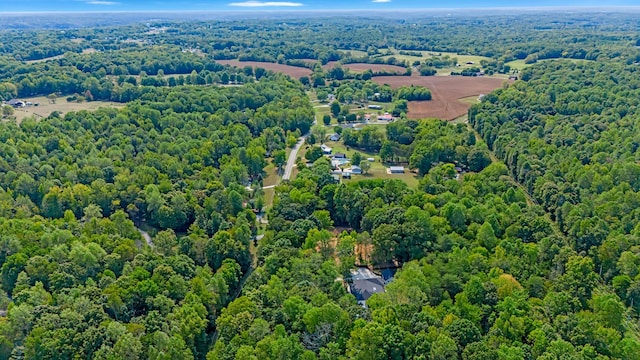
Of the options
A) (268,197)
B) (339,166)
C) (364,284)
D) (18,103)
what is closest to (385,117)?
(339,166)

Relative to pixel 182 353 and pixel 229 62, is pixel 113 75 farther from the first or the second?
pixel 182 353

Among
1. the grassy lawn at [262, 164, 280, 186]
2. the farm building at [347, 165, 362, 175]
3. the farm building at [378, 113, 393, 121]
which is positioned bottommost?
the grassy lawn at [262, 164, 280, 186]

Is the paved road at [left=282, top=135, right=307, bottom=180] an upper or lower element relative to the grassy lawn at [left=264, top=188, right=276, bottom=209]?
upper

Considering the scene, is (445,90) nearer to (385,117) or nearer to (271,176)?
(385,117)

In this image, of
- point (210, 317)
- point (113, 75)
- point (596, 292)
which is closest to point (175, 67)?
point (113, 75)

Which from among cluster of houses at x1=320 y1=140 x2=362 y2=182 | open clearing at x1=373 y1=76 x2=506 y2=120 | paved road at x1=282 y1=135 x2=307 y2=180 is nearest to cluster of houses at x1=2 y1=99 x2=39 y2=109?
paved road at x1=282 y1=135 x2=307 y2=180

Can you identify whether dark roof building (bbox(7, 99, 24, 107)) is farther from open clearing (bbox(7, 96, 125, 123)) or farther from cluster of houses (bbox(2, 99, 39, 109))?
open clearing (bbox(7, 96, 125, 123))
